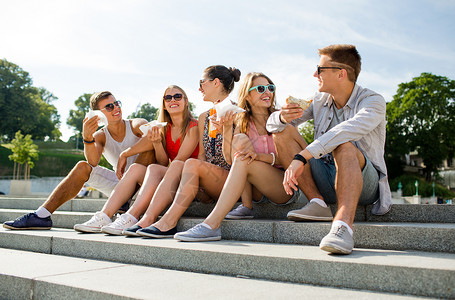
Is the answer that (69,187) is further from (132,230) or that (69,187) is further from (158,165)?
(132,230)

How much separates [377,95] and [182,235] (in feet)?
6.28

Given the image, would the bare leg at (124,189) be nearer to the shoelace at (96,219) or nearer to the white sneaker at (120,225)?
the shoelace at (96,219)

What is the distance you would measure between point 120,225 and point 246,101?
1.67m

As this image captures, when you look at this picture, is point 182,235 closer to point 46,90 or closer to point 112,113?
point 112,113

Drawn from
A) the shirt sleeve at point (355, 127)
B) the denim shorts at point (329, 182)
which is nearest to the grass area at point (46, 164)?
the denim shorts at point (329, 182)

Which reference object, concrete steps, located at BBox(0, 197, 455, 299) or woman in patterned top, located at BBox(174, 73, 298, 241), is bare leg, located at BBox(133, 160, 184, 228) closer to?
concrete steps, located at BBox(0, 197, 455, 299)

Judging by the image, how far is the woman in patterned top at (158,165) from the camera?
368 centimetres

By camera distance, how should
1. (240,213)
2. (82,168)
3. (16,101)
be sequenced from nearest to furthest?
(240,213)
(82,168)
(16,101)

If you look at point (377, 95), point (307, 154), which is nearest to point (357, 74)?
point (377, 95)

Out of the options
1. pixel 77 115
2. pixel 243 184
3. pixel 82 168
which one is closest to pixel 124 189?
pixel 82 168

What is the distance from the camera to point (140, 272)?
2.61 meters

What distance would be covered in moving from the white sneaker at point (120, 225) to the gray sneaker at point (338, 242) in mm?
1957

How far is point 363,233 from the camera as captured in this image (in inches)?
109

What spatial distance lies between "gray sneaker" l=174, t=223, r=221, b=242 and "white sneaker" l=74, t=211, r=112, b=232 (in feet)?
3.52
